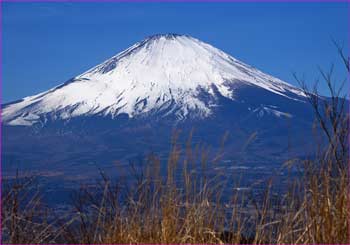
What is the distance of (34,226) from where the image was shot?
3.91 metres

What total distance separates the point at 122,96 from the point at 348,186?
593ft

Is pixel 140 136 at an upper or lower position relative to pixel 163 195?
upper

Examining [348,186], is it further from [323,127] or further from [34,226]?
[34,226]

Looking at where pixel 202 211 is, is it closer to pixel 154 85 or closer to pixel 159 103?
pixel 159 103

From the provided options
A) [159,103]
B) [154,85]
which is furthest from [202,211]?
[154,85]

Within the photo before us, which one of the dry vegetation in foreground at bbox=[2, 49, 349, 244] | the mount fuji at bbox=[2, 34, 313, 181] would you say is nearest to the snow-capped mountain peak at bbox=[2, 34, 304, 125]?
the mount fuji at bbox=[2, 34, 313, 181]

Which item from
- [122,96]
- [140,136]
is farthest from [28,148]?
[122,96]

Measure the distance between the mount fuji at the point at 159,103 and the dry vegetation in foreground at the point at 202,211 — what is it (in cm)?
13456

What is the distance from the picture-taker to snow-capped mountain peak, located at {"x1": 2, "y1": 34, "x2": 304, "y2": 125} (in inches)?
6624

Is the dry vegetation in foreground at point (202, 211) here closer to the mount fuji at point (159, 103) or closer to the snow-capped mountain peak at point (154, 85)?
the mount fuji at point (159, 103)

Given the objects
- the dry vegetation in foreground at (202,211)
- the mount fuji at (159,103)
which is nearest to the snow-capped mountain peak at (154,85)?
the mount fuji at (159,103)

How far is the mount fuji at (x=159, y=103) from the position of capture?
153 metres

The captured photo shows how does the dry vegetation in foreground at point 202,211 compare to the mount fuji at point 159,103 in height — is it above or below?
below

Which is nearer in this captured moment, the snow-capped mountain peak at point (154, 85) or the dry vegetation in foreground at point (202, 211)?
the dry vegetation in foreground at point (202, 211)
